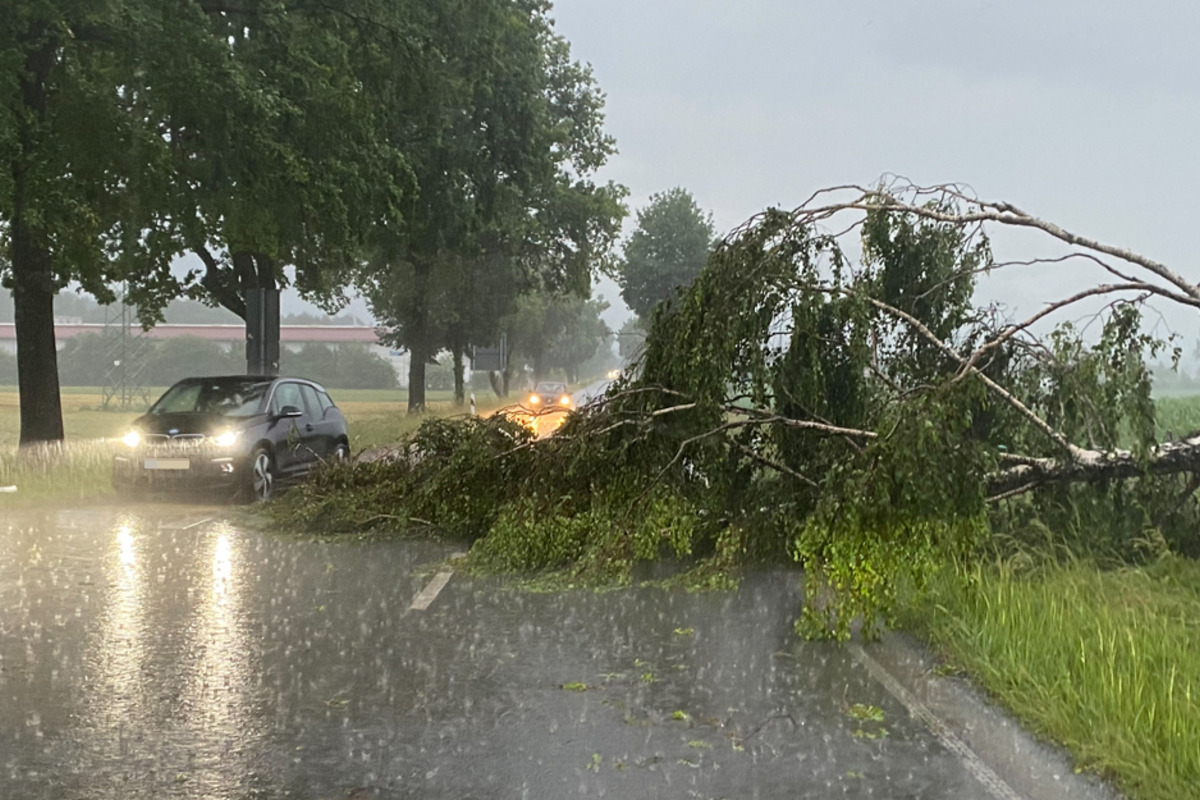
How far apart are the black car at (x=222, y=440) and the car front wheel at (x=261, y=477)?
0.01m

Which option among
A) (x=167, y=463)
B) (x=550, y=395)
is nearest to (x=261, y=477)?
(x=167, y=463)

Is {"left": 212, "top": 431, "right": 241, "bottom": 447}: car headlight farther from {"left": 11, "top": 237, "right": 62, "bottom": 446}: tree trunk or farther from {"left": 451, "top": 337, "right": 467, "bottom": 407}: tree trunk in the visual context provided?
{"left": 451, "top": 337, "right": 467, "bottom": 407}: tree trunk

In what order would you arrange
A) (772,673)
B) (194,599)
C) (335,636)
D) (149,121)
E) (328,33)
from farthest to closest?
(328,33) → (149,121) → (194,599) → (335,636) → (772,673)

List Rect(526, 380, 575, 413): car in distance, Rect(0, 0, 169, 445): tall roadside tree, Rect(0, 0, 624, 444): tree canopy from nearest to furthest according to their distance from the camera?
1. Rect(0, 0, 169, 445): tall roadside tree
2. Rect(0, 0, 624, 444): tree canopy
3. Rect(526, 380, 575, 413): car in distance

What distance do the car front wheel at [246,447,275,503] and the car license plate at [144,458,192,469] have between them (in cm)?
75

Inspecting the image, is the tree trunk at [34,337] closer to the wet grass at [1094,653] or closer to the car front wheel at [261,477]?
the car front wheel at [261,477]

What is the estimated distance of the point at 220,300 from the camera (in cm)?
2930

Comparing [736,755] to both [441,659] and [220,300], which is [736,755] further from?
[220,300]

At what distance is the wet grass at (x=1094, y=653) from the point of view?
4.67 metres

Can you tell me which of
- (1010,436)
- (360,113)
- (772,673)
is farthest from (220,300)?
(772,673)

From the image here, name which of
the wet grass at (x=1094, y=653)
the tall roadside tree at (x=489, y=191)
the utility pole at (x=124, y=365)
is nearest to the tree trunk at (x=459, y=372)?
the tall roadside tree at (x=489, y=191)

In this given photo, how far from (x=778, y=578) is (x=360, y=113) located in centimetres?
1400

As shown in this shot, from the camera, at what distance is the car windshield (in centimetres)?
1509

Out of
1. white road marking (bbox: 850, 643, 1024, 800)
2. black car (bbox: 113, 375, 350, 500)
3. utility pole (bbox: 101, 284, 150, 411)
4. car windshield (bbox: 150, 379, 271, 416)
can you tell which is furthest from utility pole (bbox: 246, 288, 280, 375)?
white road marking (bbox: 850, 643, 1024, 800)
